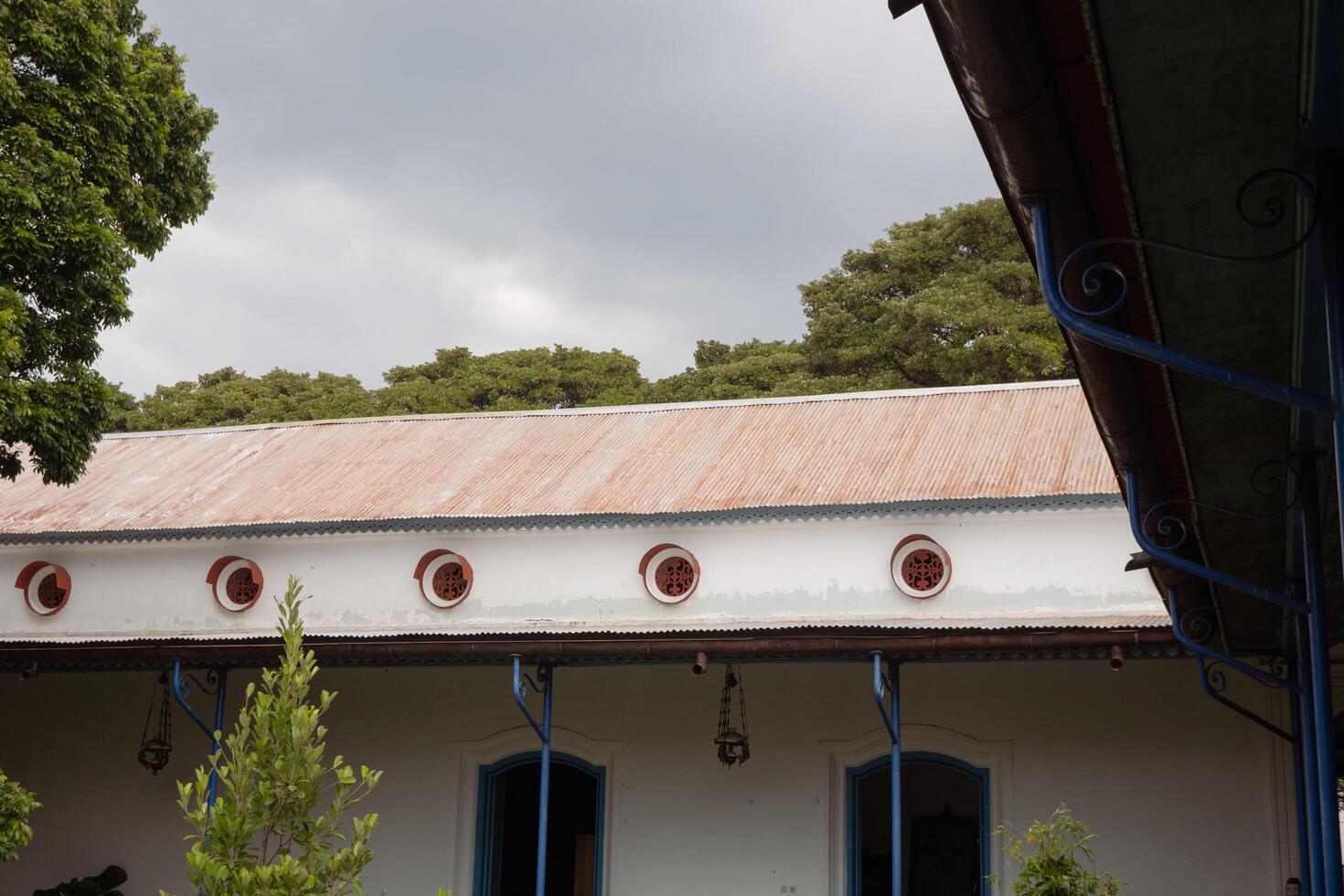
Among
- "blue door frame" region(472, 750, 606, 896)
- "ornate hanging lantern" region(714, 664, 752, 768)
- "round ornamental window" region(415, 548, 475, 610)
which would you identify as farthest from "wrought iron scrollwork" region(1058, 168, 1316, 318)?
"round ornamental window" region(415, 548, 475, 610)

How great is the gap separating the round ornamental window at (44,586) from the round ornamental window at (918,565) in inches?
365

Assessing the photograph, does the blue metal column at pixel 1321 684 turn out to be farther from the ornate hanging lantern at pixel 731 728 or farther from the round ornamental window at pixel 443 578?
the round ornamental window at pixel 443 578

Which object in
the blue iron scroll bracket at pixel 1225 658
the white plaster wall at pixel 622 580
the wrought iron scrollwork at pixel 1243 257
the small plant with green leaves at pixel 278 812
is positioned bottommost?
the small plant with green leaves at pixel 278 812

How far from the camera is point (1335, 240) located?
2.76 metres

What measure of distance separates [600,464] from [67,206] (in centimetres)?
661

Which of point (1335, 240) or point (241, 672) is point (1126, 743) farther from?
point (1335, 240)

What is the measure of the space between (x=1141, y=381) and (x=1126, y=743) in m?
8.60

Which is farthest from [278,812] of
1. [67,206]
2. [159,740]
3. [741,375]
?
[741,375]

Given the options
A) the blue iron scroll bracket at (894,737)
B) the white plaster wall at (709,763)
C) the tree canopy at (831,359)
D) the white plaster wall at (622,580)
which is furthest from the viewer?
the tree canopy at (831,359)

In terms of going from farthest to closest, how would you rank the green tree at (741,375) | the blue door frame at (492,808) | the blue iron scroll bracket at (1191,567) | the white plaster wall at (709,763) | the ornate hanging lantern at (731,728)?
the green tree at (741,375) → the blue door frame at (492,808) → the ornate hanging lantern at (731,728) → the white plaster wall at (709,763) → the blue iron scroll bracket at (1191,567)

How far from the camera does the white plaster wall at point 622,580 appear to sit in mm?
12578

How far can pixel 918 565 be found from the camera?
43.0 feet

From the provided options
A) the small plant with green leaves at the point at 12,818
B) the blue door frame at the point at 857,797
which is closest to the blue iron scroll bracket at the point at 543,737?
the blue door frame at the point at 857,797

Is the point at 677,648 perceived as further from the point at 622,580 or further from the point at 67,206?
the point at 67,206
